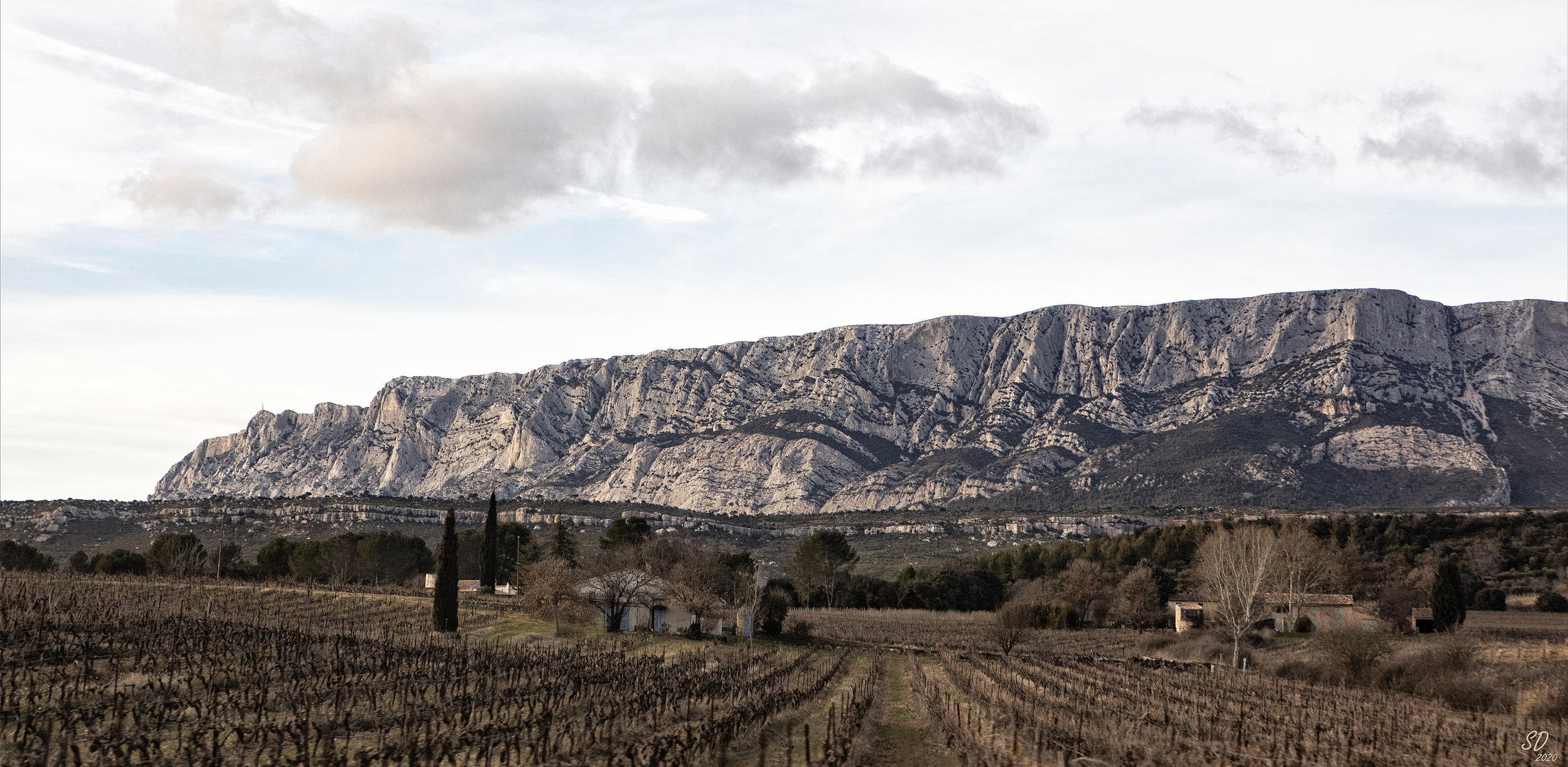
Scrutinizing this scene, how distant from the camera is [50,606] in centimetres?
4422

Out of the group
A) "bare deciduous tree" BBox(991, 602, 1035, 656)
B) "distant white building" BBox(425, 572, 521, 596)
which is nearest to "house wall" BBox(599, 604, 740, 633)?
"distant white building" BBox(425, 572, 521, 596)

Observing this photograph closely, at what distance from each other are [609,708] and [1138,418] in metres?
150

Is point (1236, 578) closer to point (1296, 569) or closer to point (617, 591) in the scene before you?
point (1296, 569)

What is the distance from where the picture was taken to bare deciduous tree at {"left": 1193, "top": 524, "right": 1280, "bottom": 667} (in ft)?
185

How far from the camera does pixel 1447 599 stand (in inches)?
2331

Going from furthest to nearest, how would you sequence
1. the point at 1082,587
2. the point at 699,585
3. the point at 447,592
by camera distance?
the point at 1082,587, the point at 699,585, the point at 447,592

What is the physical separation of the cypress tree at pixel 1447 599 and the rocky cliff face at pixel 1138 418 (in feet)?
252

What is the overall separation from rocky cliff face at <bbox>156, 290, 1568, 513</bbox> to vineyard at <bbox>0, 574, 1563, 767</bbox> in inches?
4140

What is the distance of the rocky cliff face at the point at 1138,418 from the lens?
13950cm

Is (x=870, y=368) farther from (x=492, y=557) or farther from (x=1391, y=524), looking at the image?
(x=492, y=557)

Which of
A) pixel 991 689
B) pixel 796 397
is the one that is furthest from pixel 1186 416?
pixel 991 689

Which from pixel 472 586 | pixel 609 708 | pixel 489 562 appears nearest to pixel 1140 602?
pixel 489 562

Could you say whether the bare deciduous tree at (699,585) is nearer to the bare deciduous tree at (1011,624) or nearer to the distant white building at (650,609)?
the distant white building at (650,609)

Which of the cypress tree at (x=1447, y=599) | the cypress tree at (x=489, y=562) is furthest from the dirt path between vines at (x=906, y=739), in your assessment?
the cypress tree at (x=489, y=562)
